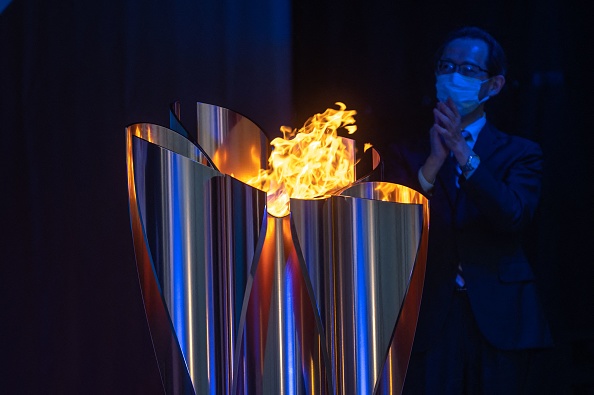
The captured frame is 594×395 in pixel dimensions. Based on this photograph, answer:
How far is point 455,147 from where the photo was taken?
230cm

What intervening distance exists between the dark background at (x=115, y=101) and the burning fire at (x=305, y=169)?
26.2 inches

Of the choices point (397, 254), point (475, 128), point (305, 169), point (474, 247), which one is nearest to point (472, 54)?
point (475, 128)

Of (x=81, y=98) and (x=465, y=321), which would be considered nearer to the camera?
(x=465, y=321)

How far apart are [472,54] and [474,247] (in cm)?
59

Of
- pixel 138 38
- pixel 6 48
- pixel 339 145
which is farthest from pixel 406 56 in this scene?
pixel 6 48

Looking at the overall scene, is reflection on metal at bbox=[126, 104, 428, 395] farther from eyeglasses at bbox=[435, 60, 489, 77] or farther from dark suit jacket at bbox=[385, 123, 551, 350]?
→ eyeglasses at bbox=[435, 60, 489, 77]

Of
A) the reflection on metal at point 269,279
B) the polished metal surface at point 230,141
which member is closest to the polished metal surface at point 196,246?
the reflection on metal at point 269,279

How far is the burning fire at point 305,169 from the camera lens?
182 centimetres

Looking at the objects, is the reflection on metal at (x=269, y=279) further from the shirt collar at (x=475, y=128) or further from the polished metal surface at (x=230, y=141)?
the shirt collar at (x=475, y=128)

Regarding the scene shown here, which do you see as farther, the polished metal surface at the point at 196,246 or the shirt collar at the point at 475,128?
the shirt collar at the point at 475,128

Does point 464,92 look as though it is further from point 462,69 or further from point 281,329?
point 281,329

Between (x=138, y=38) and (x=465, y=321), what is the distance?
144 cm

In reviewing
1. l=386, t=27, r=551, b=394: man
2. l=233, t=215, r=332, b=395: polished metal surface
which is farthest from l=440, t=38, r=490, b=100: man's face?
l=233, t=215, r=332, b=395: polished metal surface

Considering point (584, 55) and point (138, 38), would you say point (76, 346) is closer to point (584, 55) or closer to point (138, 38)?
point (138, 38)
